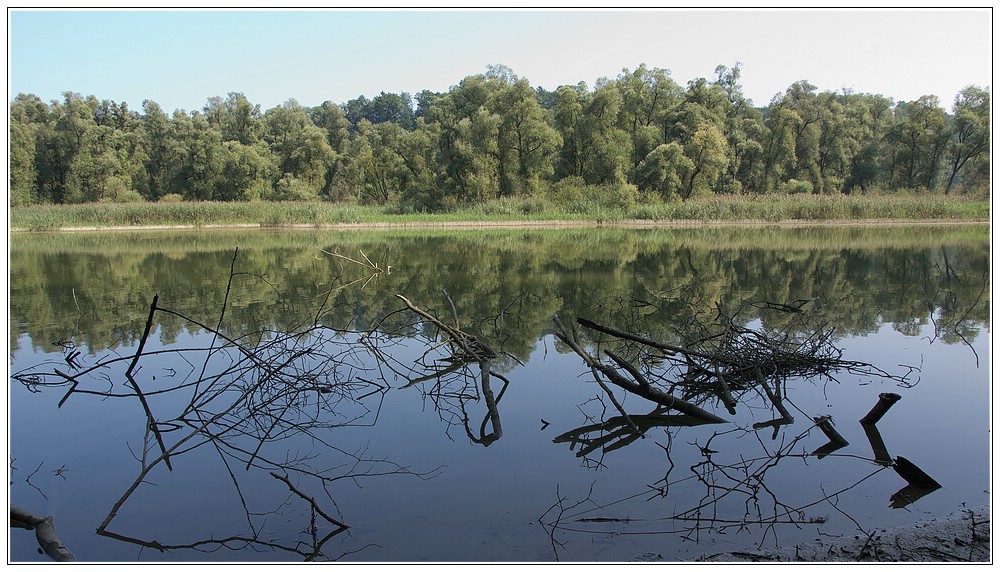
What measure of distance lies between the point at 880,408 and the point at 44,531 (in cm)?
514

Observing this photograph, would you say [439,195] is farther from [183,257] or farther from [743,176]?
[183,257]

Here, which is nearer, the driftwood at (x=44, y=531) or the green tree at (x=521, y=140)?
the driftwood at (x=44, y=531)

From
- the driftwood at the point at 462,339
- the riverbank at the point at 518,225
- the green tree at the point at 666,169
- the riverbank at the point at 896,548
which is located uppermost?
the green tree at the point at 666,169

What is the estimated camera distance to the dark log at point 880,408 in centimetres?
472

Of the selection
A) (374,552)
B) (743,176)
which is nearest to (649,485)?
(374,552)

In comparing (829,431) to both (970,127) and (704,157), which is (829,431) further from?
(970,127)

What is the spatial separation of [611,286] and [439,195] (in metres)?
38.8

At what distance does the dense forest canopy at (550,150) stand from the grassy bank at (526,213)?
12.4ft

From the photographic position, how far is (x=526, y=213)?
43000 millimetres

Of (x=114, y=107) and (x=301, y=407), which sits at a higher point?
(x=114, y=107)

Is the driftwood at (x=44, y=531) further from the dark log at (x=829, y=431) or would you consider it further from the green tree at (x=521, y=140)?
the green tree at (x=521, y=140)

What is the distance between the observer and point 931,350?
24.3ft

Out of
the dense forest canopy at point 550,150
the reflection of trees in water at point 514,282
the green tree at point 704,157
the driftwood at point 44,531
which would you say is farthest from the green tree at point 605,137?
the driftwood at point 44,531

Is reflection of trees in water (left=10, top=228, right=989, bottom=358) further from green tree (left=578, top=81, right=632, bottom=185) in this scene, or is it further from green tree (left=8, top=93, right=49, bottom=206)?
green tree (left=8, top=93, right=49, bottom=206)
